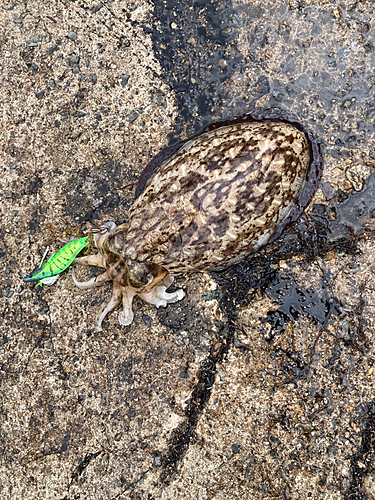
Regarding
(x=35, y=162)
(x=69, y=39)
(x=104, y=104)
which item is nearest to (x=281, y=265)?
(x=104, y=104)

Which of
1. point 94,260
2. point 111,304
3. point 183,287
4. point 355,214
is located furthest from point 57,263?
point 355,214

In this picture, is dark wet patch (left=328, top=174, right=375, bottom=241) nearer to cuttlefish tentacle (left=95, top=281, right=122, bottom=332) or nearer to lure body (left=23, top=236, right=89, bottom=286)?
cuttlefish tentacle (left=95, top=281, right=122, bottom=332)

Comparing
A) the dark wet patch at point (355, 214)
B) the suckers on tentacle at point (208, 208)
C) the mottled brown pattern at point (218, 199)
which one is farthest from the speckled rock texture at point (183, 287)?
the mottled brown pattern at point (218, 199)

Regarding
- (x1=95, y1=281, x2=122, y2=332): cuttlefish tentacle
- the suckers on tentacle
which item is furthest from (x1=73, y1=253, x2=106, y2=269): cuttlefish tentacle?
(x1=95, y1=281, x2=122, y2=332): cuttlefish tentacle

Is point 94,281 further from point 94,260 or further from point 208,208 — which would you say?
point 208,208

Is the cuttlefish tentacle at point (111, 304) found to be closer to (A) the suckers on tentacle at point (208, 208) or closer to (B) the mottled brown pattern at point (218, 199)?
(A) the suckers on tentacle at point (208, 208)
